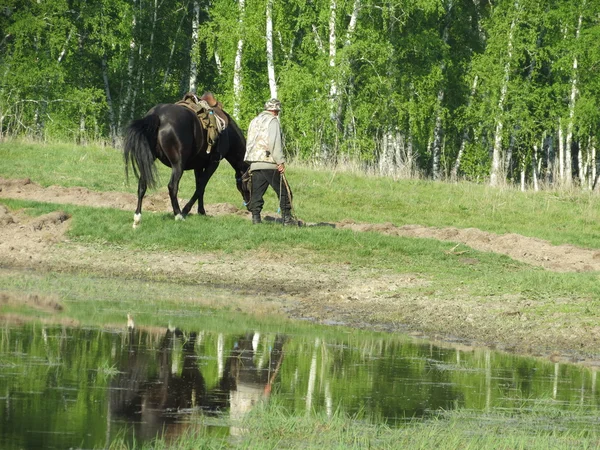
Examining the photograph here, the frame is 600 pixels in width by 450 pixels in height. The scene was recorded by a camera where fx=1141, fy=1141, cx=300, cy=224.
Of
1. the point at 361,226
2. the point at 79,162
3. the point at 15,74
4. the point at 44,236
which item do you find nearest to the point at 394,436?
the point at 44,236

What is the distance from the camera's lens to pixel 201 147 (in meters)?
20.8

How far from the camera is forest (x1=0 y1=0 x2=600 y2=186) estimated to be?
125 ft

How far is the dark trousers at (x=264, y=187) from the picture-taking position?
67.0ft

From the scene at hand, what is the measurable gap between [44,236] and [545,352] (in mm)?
9794

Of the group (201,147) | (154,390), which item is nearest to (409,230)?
(201,147)

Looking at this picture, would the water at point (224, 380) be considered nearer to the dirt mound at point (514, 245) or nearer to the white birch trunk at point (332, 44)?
the dirt mound at point (514, 245)

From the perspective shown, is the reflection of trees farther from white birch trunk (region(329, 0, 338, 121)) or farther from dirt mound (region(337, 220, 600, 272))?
white birch trunk (region(329, 0, 338, 121))

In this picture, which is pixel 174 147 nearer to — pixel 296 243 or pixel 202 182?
pixel 202 182

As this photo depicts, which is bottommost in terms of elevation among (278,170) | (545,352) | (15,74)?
(545,352)

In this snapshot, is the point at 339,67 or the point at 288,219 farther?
the point at 339,67

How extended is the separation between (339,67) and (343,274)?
2025 cm

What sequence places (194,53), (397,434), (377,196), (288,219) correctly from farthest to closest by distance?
(194,53) < (377,196) < (288,219) < (397,434)

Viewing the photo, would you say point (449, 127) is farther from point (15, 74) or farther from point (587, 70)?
point (15, 74)

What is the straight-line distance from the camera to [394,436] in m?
7.58
